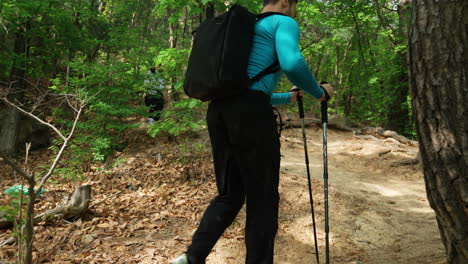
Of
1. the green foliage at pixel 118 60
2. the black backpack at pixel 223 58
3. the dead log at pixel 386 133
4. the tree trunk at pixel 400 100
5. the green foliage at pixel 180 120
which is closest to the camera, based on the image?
the black backpack at pixel 223 58

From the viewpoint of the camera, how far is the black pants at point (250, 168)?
187 centimetres

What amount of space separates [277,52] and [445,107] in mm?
1159

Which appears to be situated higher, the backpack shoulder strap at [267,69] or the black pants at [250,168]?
the backpack shoulder strap at [267,69]

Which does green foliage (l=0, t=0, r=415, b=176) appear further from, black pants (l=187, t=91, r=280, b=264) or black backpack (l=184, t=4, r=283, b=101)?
black pants (l=187, t=91, r=280, b=264)

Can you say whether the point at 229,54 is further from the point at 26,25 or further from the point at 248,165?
the point at 26,25

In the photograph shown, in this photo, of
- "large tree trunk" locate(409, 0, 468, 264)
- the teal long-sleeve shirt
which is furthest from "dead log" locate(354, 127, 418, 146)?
the teal long-sleeve shirt

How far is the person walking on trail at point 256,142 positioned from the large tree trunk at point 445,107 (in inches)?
32.7

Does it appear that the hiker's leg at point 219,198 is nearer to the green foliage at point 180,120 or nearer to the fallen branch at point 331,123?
the green foliage at point 180,120

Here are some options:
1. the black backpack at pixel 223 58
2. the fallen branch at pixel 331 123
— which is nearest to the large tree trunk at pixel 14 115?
the fallen branch at pixel 331 123

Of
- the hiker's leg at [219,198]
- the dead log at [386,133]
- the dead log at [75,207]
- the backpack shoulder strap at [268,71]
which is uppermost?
the backpack shoulder strap at [268,71]

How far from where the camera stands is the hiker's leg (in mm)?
1943

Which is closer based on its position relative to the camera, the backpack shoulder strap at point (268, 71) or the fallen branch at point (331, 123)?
the backpack shoulder strap at point (268, 71)

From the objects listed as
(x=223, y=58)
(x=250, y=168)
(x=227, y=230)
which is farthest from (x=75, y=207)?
(x=223, y=58)

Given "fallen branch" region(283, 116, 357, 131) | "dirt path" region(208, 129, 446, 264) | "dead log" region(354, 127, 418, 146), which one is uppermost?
"fallen branch" region(283, 116, 357, 131)
